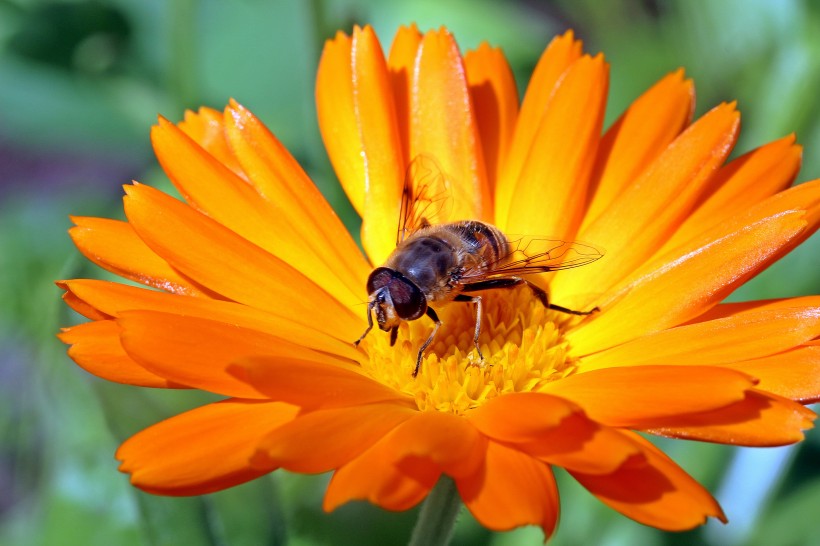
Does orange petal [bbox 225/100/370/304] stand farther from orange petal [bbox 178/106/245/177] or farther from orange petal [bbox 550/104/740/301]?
orange petal [bbox 550/104/740/301]

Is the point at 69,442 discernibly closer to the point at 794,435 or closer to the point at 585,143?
the point at 585,143

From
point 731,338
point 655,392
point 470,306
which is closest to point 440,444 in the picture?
point 655,392

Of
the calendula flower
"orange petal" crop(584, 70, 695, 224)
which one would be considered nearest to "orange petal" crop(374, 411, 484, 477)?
the calendula flower

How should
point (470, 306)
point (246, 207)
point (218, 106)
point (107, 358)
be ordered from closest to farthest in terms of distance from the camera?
point (107, 358), point (246, 207), point (470, 306), point (218, 106)

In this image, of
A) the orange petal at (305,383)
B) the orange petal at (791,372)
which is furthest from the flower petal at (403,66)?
the orange petal at (791,372)

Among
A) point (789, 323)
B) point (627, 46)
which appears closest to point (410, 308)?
point (789, 323)

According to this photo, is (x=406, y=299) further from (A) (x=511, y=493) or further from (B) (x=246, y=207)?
(A) (x=511, y=493)
